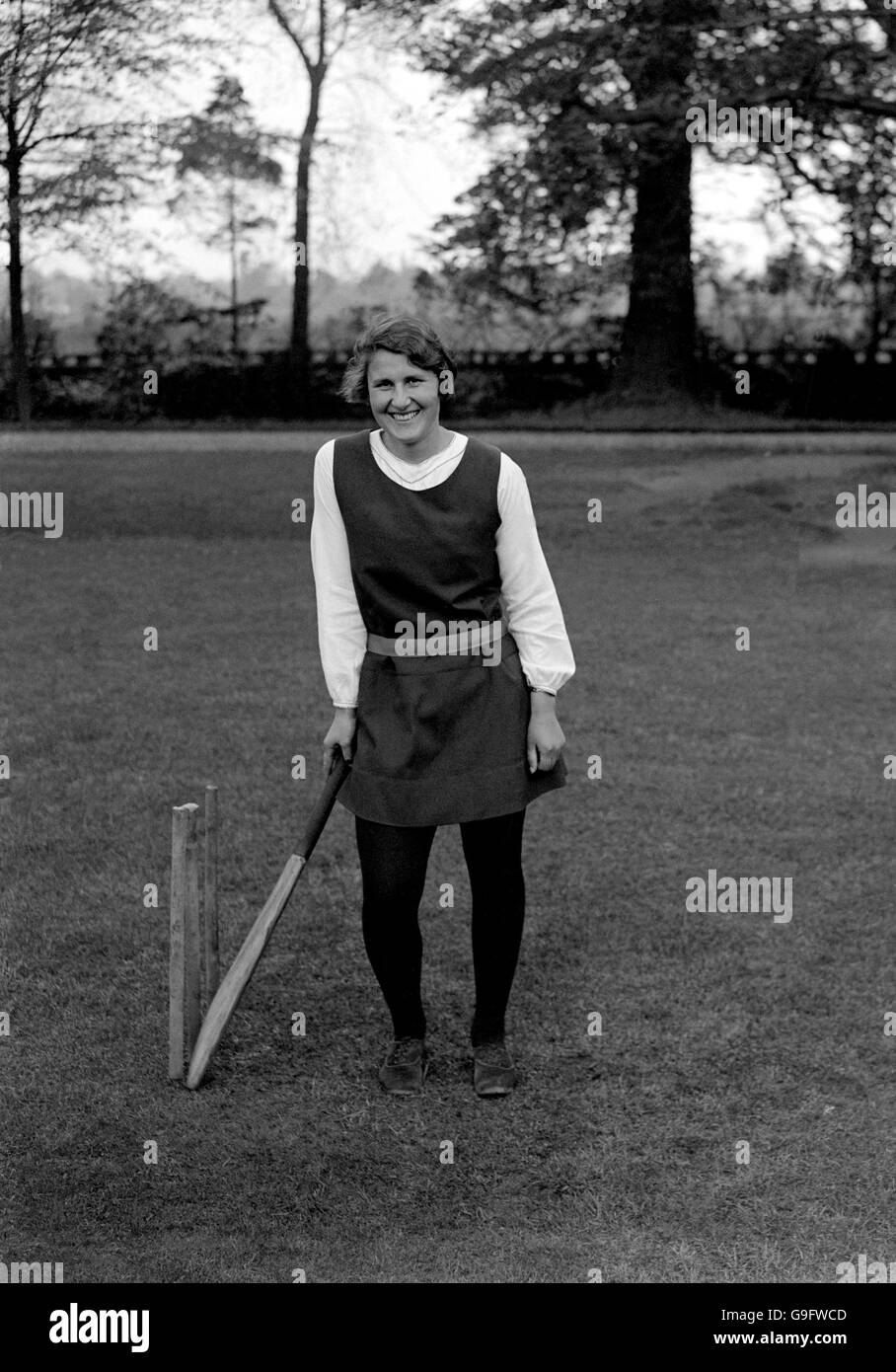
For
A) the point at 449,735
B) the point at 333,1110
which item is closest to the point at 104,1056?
the point at 333,1110

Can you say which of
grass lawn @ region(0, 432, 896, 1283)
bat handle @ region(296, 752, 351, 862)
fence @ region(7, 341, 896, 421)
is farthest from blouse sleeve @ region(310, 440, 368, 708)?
fence @ region(7, 341, 896, 421)

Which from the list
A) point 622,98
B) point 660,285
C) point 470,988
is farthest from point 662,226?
point 470,988

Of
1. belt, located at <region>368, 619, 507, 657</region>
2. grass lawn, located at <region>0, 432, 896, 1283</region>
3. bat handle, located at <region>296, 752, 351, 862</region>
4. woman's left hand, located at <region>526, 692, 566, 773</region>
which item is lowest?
grass lawn, located at <region>0, 432, 896, 1283</region>

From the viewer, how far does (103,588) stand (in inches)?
488

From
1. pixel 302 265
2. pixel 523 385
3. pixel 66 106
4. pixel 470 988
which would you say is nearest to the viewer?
pixel 470 988

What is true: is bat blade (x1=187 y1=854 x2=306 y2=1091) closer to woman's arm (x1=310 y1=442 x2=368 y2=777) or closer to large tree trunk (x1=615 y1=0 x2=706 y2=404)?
woman's arm (x1=310 y1=442 x2=368 y2=777)

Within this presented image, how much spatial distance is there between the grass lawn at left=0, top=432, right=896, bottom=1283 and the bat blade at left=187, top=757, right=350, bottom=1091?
113 millimetres

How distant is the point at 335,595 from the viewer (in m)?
3.98

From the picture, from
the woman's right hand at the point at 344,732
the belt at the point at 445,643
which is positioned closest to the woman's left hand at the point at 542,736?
the belt at the point at 445,643

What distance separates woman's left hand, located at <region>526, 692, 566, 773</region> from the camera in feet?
13.0

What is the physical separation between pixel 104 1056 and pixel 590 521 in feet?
37.3

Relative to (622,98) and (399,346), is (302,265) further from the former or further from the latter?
(399,346)

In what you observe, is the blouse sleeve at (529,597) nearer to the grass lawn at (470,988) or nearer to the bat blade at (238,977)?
the bat blade at (238,977)

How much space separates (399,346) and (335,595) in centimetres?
63
